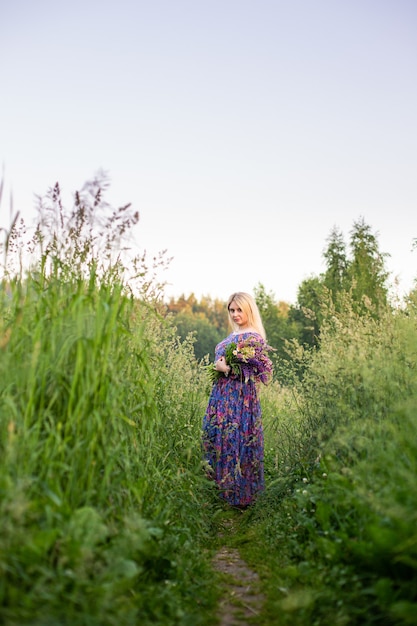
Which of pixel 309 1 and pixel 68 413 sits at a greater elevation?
pixel 309 1

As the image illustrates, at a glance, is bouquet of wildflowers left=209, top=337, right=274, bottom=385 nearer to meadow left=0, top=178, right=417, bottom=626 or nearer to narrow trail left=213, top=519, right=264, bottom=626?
meadow left=0, top=178, right=417, bottom=626

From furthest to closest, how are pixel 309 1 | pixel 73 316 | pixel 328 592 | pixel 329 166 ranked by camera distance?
1. pixel 329 166
2. pixel 309 1
3. pixel 73 316
4. pixel 328 592

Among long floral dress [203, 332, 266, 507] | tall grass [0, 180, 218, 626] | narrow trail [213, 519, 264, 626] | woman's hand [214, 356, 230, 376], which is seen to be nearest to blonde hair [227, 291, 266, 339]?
long floral dress [203, 332, 266, 507]

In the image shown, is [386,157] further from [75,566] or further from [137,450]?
[75,566]

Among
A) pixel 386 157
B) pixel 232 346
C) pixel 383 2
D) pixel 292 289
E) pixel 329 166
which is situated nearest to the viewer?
pixel 232 346

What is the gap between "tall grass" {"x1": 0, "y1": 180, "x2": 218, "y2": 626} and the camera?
5.54 feet

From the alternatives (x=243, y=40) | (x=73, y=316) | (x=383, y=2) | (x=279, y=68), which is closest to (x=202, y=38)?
(x=243, y=40)

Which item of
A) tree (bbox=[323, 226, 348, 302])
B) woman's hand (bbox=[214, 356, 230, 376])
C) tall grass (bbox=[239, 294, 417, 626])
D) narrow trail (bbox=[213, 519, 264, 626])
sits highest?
tree (bbox=[323, 226, 348, 302])

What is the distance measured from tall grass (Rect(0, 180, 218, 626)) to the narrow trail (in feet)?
0.36

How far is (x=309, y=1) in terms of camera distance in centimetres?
841

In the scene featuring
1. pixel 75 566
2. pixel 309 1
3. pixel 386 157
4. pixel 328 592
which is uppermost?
pixel 309 1

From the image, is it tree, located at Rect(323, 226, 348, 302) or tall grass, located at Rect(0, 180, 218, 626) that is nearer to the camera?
tall grass, located at Rect(0, 180, 218, 626)

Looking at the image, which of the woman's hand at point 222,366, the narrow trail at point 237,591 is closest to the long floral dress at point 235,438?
the woman's hand at point 222,366

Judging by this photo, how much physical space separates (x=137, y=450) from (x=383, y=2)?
8269mm
